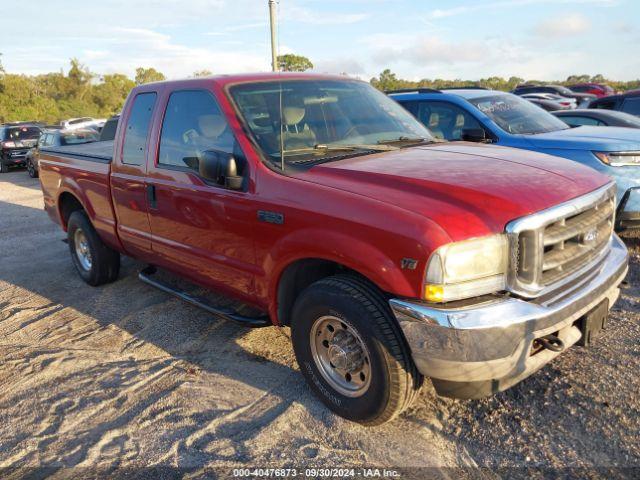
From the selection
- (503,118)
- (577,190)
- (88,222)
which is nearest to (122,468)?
(577,190)

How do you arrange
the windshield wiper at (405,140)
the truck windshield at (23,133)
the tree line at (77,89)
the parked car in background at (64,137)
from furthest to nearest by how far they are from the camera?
1. the tree line at (77,89)
2. the truck windshield at (23,133)
3. the parked car in background at (64,137)
4. the windshield wiper at (405,140)

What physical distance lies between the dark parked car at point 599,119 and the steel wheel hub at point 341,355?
6.90 meters

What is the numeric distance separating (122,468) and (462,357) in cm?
183

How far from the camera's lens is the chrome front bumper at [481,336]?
2.36 meters

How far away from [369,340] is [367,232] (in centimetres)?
56

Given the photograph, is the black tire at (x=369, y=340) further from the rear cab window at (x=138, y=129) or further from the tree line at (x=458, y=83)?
the tree line at (x=458, y=83)

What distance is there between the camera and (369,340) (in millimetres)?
2654

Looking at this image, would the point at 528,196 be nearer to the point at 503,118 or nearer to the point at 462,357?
the point at 462,357

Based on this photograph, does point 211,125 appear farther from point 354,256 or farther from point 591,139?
point 591,139

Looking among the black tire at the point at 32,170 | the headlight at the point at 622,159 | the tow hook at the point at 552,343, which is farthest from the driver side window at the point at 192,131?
the black tire at the point at 32,170

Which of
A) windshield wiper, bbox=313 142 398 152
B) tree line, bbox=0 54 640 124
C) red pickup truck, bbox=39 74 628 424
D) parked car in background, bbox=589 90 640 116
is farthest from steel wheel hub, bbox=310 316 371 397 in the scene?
tree line, bbox=0 54 640 124

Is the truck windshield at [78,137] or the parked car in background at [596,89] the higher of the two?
the parked car in background at [596,89]

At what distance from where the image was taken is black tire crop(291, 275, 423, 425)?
8.58 feet

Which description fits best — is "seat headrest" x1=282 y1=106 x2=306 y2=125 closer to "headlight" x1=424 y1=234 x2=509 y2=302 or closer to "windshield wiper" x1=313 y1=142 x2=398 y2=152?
"windshield wiper" x1=313 y1=142 x2=398 y2=152
